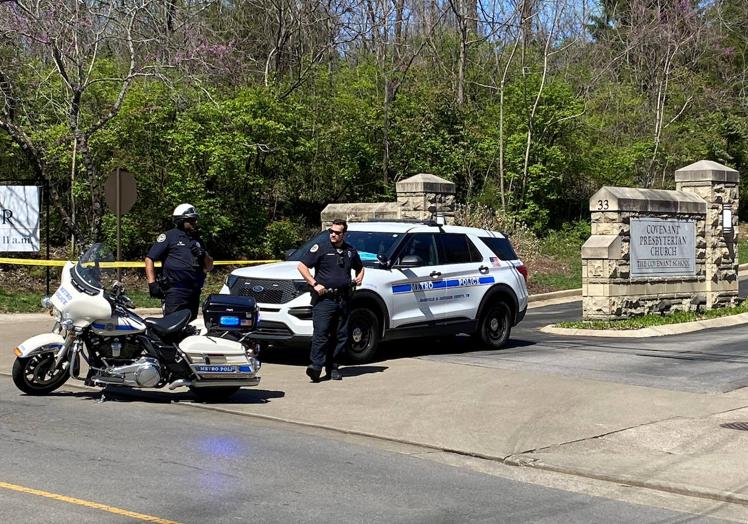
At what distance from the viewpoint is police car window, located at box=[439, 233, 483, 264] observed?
47.9 ft

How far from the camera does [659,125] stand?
37969 millimetres

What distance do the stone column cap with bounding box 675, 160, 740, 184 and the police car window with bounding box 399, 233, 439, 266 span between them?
823 cm

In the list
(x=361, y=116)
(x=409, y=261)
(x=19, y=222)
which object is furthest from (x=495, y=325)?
(x=361, y=116)

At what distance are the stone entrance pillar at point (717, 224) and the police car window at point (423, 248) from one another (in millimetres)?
8227

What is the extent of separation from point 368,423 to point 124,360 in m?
2.50

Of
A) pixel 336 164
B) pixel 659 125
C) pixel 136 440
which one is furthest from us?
pixel 659 125

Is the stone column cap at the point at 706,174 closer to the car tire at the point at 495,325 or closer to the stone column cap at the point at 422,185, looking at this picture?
the stone column cap at the point at 422,185

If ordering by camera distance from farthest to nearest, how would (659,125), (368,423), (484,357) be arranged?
(659,125) → (484,357) → (368,423)

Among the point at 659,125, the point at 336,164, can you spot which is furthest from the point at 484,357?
the point at 659,125

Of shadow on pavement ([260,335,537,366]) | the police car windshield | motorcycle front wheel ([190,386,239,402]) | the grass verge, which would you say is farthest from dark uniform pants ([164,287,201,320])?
the grass verge

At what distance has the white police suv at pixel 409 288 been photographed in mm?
12805

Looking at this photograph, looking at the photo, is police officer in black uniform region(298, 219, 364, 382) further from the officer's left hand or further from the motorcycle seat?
the motorcycle seat

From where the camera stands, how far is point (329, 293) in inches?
456

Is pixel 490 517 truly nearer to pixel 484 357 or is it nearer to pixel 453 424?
pixel 453 424
